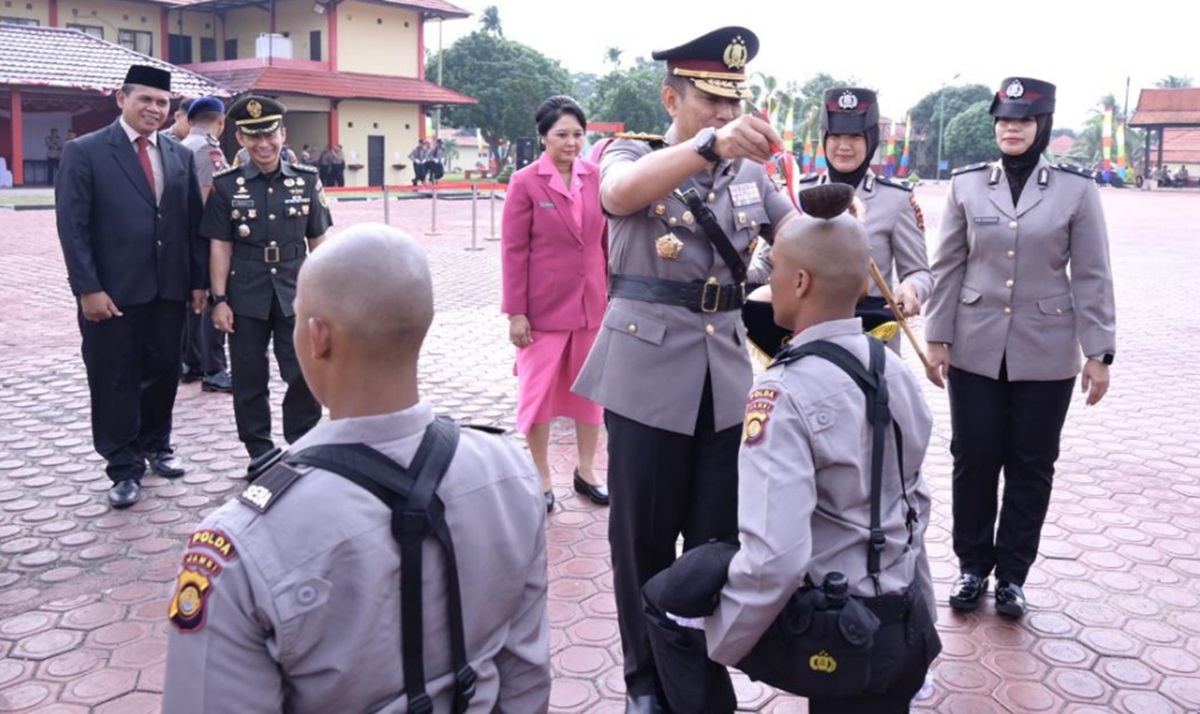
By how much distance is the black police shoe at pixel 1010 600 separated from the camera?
152 inches

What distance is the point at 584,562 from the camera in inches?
173

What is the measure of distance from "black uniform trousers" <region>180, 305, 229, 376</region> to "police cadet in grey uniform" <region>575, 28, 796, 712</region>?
5101mm

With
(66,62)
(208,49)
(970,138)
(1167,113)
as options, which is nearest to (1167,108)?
(1167,113)

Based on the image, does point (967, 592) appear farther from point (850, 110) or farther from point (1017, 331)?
point (850, 110)

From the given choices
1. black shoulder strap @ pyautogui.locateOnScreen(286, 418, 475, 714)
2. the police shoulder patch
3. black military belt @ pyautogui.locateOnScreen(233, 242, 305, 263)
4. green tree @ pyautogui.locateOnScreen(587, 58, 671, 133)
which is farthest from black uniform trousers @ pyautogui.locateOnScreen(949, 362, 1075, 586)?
green tree @ pyautogui.locateOnScreen(587, 58, 671, 133)

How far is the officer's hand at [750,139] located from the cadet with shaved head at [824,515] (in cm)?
19

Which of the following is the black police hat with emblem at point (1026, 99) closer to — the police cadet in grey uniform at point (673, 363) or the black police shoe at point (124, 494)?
the police cadet in grey uniform at point (673, 363)

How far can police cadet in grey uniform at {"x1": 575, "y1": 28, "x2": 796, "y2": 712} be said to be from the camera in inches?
116

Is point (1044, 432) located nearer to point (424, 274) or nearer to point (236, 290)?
point (424, 274)

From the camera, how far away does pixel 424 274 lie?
5.20 feet

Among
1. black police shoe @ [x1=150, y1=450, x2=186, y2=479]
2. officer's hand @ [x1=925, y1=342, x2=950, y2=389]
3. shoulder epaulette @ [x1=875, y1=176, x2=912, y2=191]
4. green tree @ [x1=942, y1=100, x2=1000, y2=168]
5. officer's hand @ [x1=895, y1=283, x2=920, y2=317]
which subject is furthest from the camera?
green tree @ [x1=942, y1=100, x2=1000, y2=168]

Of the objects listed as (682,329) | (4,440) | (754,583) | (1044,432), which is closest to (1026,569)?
(1044,432)

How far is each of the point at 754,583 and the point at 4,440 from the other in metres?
5.55

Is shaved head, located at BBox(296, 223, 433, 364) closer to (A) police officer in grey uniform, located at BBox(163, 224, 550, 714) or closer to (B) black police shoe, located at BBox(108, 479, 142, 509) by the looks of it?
(A) police officer in grey uniform, located at BBox(163, 224, 550, 714)
